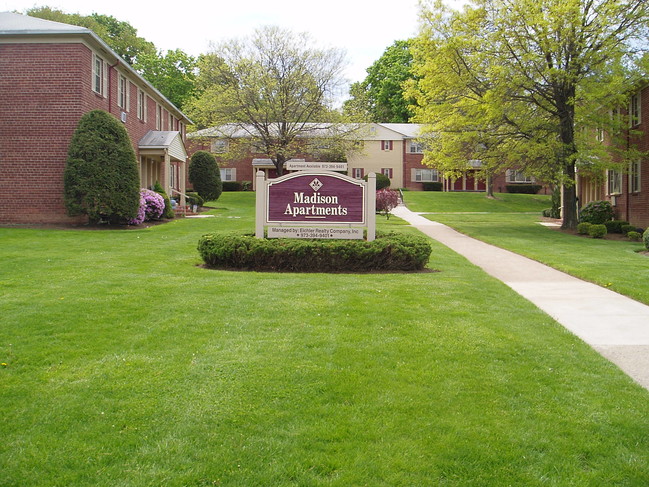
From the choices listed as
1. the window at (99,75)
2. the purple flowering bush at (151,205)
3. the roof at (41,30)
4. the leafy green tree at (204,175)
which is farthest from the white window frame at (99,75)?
the leafy green tree at (204,175)

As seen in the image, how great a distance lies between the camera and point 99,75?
21.0 m

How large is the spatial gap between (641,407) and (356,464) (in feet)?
7.81

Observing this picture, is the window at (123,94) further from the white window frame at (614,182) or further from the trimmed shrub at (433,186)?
the trimmed shrub at (433,186)

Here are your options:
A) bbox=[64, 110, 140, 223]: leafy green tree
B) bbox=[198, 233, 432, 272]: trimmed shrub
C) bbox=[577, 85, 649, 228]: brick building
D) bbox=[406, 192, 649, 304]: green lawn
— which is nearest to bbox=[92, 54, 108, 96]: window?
bbox=[64, 110, 140, 223]: leafy green tree

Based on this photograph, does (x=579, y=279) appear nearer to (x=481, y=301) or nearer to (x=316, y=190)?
(x=481, y=301)

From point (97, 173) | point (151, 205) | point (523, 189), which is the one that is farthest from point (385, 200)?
point (523, 189)

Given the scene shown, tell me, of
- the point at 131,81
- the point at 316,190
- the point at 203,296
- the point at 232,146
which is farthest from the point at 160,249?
the point at 232,146

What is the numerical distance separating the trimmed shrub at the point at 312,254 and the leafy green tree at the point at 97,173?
9089 millimetres

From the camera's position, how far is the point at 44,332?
19.1 feet

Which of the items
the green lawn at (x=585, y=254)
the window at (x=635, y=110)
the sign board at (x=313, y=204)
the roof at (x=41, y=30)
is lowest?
the green lawn at (x=585, y=254)

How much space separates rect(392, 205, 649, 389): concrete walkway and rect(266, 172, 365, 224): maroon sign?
2990 millimetres

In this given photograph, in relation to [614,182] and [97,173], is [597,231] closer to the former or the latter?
[614,182]

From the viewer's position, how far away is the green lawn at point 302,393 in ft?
11.2

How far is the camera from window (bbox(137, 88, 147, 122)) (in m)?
25.9
